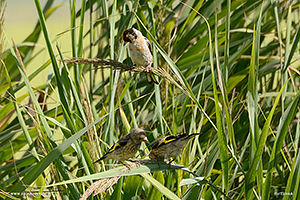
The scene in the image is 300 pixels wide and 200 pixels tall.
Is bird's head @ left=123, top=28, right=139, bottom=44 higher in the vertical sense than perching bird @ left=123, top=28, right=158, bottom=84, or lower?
higher

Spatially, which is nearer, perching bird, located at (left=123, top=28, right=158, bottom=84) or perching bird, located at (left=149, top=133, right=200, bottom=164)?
perching bird, located at (left=149, top=133, right=200, bottom=164)

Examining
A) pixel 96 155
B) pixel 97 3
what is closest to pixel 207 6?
pixel 97 3

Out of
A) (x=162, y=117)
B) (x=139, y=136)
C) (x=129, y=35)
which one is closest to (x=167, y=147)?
(x=139, y=136)

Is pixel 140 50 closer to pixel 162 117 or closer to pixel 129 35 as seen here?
pixel 129 35

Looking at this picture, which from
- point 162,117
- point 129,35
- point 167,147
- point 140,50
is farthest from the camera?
point 140,50

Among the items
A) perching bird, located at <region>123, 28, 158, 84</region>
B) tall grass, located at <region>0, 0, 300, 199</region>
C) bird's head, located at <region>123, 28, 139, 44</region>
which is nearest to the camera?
tall grass, located at <region>0, 0, 300, 199</region>

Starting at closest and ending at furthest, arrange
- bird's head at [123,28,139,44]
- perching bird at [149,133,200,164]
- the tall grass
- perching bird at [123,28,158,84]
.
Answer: perching bird at [149,133,200,164] → the tall grass → bird's head at [123,28,139,44] → perching bird at [123,28,158,84]

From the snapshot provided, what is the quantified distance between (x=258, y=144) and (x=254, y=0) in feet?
3.83

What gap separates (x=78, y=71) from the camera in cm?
128

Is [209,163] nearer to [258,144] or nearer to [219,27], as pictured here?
[258,144]

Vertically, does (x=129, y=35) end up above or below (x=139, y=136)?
above

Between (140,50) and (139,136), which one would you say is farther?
(140,50)

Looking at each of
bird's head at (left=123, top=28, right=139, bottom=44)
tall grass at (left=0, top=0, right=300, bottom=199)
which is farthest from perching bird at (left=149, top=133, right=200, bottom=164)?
bird's head at (left=123, top=28, right=139, bottom=44)

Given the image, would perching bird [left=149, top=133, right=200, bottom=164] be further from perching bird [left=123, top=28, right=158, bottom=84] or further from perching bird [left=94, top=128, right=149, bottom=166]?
perching bird [left=123, top=28, right=158, bottom=84]
